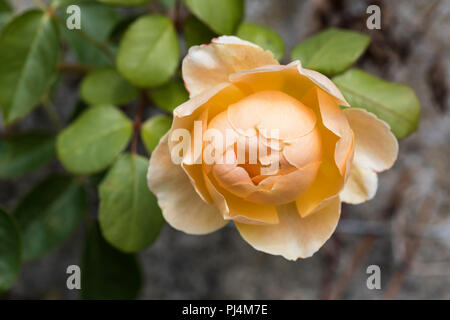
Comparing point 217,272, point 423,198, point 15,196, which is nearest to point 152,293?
point 217,272

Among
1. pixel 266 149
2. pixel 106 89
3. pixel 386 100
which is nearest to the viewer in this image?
pixel 266 149

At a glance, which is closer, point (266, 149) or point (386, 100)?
point (266, 149)

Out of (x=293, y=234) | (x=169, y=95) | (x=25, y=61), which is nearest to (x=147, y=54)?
(x=169, y=95)

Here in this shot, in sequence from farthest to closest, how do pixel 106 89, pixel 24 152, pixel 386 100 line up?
1. pixel 24 152
2. pixel 106 89
3. pixel 386 100

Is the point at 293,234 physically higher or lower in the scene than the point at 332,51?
lower

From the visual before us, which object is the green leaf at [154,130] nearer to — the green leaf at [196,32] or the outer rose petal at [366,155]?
the green leaf at [196,32]

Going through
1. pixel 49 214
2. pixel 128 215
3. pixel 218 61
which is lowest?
pixel 49 214

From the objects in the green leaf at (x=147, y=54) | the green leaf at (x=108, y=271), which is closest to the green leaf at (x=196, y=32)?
the green leaf at (x=147, y=54)

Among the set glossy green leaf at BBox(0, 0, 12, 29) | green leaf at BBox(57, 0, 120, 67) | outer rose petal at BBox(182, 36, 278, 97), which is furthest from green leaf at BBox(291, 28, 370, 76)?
glossy green leaf at BBox(0, 0, 12, 29)

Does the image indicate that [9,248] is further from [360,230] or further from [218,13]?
[360,230]
